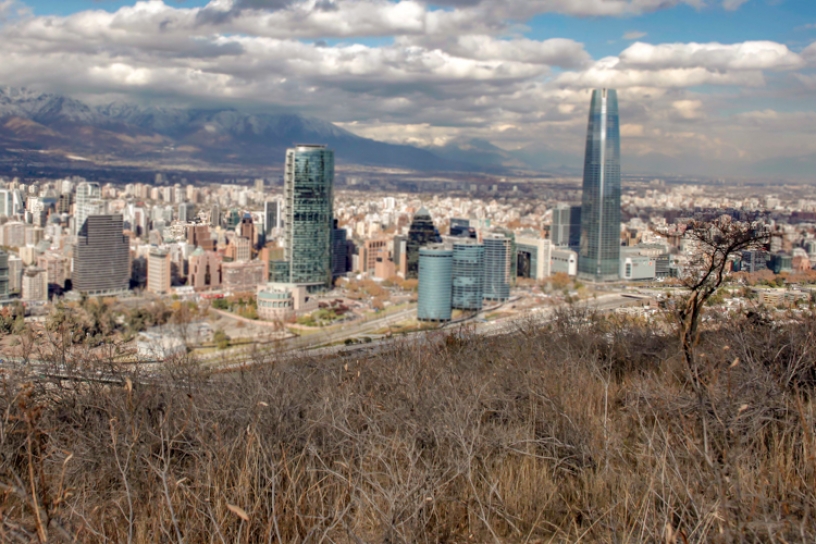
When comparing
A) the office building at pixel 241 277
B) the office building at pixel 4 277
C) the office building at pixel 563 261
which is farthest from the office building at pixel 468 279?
the office building at pixel 4 277

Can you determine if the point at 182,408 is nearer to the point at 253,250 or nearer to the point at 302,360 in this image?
the point at 302,360

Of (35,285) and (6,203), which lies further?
(6,203)

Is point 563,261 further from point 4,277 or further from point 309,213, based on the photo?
point 4,277

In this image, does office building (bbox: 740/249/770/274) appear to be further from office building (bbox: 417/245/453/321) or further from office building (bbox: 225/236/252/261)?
office building (bbox: 225/236/252/261)

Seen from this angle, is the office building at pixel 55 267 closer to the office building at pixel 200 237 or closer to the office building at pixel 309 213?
the office building at pixel 200 237

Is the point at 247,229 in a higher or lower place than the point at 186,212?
lower

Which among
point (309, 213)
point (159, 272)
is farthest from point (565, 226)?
point (159, 272)

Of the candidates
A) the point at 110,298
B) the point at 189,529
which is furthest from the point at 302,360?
the point at 110,298
